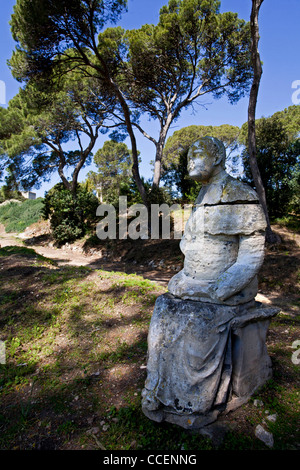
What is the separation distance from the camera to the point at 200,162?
238 cm

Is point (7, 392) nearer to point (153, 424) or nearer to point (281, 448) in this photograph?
point (153, 424)

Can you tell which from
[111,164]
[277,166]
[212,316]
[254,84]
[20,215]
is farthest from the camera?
[111,164]

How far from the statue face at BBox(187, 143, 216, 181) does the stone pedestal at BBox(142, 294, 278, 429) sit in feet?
3.65

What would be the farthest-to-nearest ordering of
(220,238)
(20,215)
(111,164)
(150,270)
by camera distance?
(111,164)
(20,215)
(150,270)
(220,238)

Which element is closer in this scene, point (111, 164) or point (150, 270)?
point (150, 270)

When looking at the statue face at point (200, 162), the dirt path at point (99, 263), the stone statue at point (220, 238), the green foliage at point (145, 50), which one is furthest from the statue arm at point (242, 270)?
the green foliage at point (145, 50)

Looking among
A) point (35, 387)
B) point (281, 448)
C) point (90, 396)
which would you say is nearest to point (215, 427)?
point (281, 448)

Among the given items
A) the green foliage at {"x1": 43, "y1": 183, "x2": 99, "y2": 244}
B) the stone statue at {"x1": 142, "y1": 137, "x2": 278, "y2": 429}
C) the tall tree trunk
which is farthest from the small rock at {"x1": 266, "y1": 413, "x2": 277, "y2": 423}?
the green foliage at {"x1": 43, "y1": 183, "x2": 99, "y2": 244}

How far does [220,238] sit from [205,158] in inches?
27.9

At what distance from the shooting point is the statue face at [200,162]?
238cm

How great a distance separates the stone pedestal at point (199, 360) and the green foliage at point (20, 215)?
68.0ft

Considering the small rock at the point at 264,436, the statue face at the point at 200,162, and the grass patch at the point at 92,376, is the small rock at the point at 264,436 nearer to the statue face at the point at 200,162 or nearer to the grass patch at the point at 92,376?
the grass patch at the point at 92,376

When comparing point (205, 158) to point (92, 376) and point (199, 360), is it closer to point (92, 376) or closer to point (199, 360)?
point (199, 360)

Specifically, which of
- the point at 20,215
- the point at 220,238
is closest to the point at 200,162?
the point at 220,238
